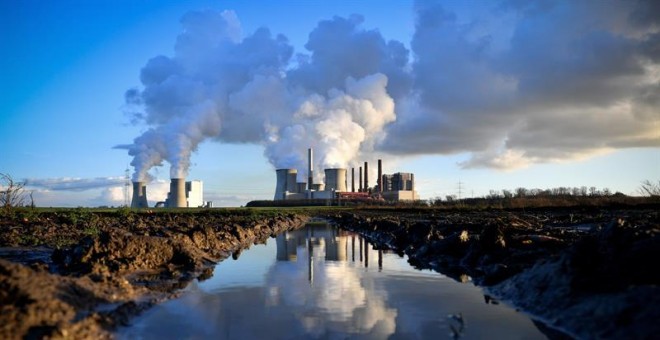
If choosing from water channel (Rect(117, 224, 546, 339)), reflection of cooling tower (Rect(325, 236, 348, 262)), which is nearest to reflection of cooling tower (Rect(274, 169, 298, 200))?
reflection of cooling tower (Rect(325, 236, 348, 262))

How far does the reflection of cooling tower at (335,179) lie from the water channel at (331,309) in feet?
306

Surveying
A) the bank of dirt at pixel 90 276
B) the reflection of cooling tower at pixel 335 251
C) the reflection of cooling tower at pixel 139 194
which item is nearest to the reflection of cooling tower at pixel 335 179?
the reflection of cooling tower at pixel 139 194

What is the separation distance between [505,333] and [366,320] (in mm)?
1703

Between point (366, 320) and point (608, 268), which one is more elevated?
point (608, 268)

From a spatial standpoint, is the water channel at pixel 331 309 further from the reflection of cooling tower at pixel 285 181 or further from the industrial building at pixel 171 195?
the reflection of cooling tower at pixel 285 181

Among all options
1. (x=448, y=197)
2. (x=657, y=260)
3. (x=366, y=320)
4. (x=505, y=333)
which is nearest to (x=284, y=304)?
(x=366, y=320)

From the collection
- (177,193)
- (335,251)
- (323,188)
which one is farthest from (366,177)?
(335,251)

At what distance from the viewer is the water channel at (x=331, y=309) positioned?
599 centimetres

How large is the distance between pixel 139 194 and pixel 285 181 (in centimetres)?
3513

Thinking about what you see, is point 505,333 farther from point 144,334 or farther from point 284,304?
point 144,334

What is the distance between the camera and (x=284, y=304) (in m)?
7.64

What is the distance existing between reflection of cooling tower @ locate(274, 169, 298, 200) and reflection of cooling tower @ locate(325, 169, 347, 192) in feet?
26.2

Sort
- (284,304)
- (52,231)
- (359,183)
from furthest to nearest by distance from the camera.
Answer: (359,183), (52,231), (284,304)

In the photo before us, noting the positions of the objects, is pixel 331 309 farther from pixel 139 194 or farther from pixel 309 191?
pixel 309 191
